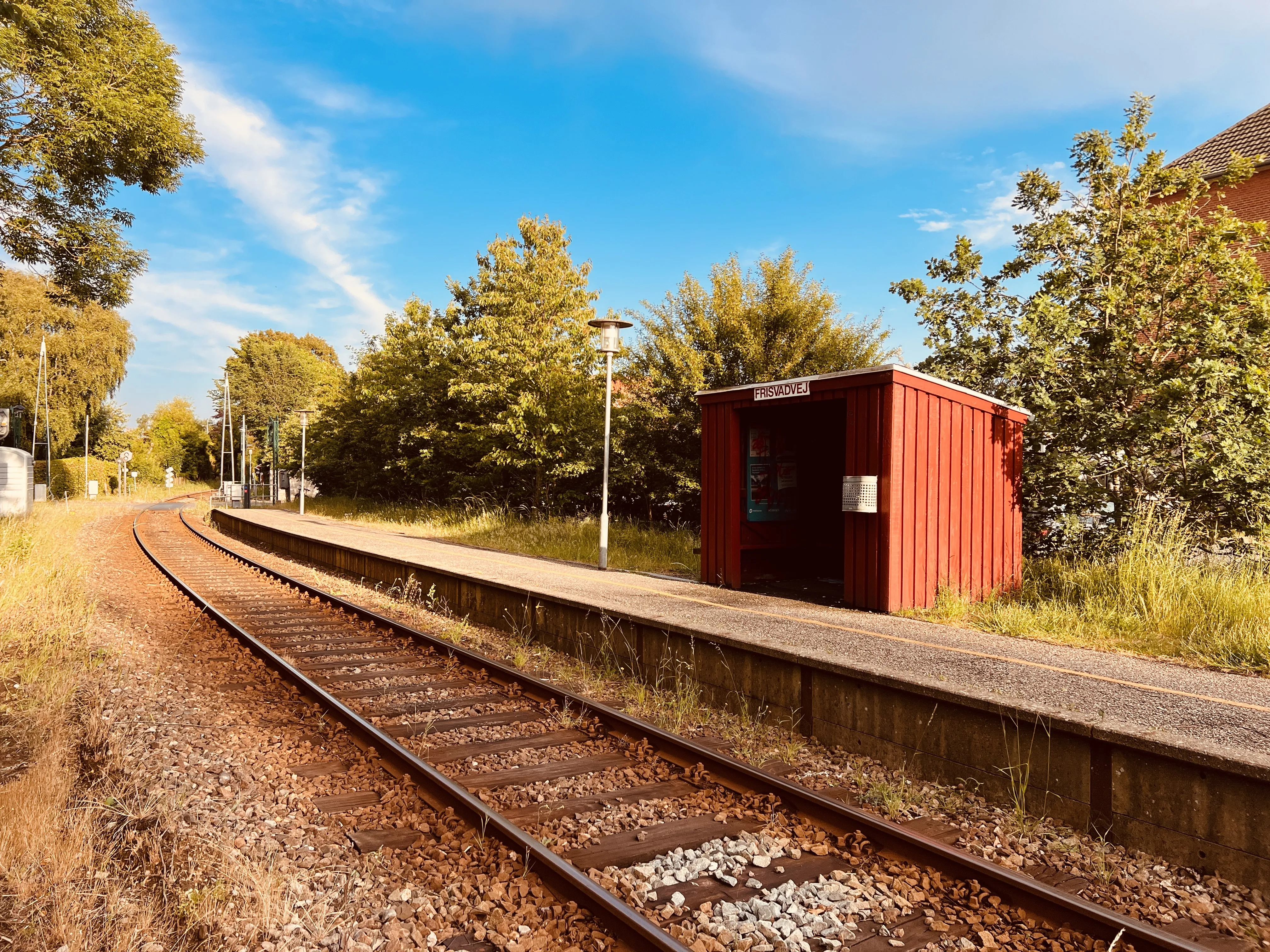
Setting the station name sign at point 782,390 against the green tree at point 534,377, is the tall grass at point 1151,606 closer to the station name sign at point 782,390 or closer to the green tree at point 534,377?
the station name sign at point 782,390

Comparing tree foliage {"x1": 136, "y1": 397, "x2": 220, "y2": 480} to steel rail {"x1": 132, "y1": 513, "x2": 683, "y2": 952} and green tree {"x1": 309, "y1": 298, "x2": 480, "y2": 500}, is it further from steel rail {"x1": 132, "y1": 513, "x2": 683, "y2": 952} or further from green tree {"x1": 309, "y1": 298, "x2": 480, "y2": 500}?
steel rail {"x1": 132, "y1": 513, "x2": 683, "y2": 952}

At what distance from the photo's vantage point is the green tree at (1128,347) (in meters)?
9.30

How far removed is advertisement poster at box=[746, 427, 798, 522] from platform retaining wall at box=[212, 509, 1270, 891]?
378 centimetres

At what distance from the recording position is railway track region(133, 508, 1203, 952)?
10.4 ft

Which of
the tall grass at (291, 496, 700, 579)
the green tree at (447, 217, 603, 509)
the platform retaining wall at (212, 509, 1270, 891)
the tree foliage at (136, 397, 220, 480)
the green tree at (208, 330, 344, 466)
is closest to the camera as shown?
the platform retaining wall at (212, 509, 1270, 891)

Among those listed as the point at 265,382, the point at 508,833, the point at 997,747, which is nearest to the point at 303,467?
the point at 508,833

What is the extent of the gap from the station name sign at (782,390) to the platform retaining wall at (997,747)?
3.39 metres

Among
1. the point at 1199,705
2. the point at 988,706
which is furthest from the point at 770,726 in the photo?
the point at 1199,705

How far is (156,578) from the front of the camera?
1413cm

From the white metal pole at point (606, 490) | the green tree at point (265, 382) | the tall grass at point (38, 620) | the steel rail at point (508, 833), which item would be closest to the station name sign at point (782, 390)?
Result: the white metal pole at point (606, 490)

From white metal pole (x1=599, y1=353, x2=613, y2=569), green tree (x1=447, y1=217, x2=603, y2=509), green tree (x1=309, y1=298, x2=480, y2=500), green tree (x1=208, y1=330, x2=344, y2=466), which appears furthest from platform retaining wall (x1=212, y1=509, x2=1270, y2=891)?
green tree (x1=208, y1=330, x2=344, y2=466)

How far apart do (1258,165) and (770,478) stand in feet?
55.7

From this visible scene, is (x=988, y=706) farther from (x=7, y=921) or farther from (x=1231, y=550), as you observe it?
(x=1231, y=550)

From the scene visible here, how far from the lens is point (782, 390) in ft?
30.3
